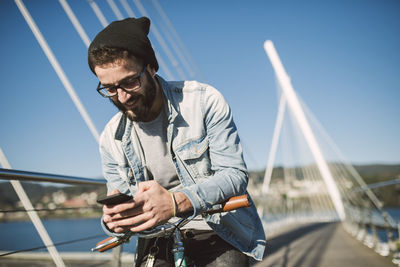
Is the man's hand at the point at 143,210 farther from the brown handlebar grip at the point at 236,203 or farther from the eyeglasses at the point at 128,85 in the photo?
the eyeglasses at the point at 128,85

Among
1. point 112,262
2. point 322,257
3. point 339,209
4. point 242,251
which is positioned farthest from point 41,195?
point 339,209

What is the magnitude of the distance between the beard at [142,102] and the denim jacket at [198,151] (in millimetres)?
88

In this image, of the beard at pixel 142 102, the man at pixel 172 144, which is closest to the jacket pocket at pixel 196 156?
the man at pixel 172 144

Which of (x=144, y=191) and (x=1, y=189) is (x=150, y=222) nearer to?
(x=144, y=191)

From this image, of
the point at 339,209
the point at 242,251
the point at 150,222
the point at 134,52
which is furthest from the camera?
the point at 339,209

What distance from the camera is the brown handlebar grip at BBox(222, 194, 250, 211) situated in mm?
1074

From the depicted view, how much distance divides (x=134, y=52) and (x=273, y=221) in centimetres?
1089

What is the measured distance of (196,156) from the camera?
1.35 metres

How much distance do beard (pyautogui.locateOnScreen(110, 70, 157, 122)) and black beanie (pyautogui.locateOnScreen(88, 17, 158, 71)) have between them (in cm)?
10

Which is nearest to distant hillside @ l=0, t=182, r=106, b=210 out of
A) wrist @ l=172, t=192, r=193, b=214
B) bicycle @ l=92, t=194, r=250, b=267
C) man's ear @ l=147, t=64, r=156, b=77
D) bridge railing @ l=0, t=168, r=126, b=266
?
bridge railing @ l=0, t=168, r=126, b=266

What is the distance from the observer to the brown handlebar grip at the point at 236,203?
42.3 inches

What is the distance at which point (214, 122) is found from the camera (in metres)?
1.29

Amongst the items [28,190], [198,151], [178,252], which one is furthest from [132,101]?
[28,190]

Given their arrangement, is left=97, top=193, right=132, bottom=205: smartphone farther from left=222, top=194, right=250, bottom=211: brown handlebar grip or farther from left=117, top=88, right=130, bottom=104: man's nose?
left=117, top=88, right=130, bottom=104: man's nose
